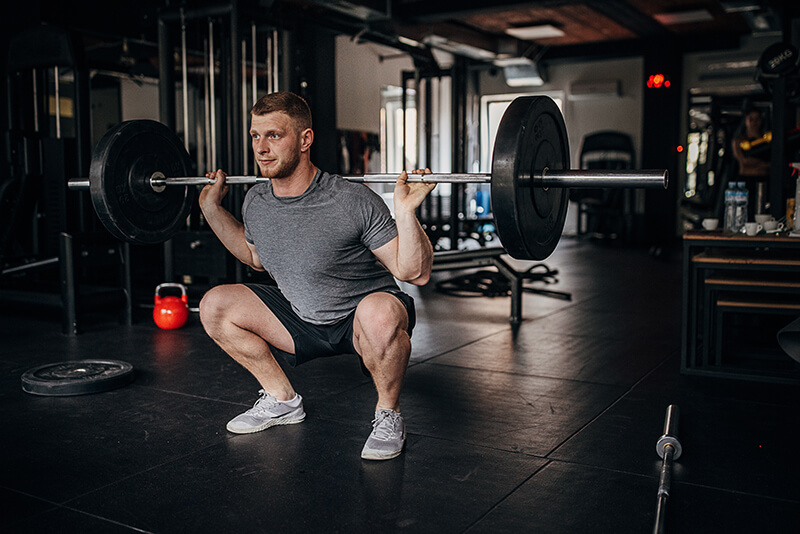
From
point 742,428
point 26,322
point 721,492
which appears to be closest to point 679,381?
point 742,428

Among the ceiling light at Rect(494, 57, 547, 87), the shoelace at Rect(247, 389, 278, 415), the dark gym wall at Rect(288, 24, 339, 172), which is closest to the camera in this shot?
the shoelace at Rect(247, 389, 278, 415)

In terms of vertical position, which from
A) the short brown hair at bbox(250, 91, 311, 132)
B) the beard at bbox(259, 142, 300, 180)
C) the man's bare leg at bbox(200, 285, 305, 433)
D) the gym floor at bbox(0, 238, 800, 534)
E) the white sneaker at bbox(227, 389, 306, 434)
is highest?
the short brown hair at bbox(250, 91, 311, 132)

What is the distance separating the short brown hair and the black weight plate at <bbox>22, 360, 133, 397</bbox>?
121cm

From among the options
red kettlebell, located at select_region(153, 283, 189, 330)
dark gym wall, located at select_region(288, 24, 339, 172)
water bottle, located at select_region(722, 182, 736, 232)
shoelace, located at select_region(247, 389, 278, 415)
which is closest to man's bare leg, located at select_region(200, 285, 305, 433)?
shoelace, located at select_region(247, 389, 278, 415)

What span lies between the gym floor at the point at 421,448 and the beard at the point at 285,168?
750 mm

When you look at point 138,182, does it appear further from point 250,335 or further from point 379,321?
point 379,321

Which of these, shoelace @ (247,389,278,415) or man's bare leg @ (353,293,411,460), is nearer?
man's bare leg @ (353,293,411,460)

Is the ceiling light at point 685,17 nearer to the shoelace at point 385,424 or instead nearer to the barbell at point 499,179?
the barbell at point 499,179

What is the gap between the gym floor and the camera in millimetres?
1635

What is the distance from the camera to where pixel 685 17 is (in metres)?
8.25

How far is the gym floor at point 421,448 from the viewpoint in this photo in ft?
5.36

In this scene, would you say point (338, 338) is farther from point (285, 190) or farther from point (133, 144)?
point (133, 144)

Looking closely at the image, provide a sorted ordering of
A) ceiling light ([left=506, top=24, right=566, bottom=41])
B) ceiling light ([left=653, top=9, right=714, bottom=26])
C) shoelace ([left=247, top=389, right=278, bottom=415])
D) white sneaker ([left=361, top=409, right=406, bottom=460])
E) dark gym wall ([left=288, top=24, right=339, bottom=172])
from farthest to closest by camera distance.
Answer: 1. ceiling light ([left=506, top=24, right=566, bottom=41])
2. ceiling light ([left=653, top=9, right=714, bottom=26])
3. dark gym wall ([left=288, top=24, right=339, bottom=172])
4. shoelace ([left=247, top=389, right=278, bottom=415])
5. white sneaker ([left=361, top=409, right=406, bottom=460])

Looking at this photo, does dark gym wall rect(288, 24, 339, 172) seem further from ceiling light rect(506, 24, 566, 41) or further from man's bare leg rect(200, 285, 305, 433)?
man's bare leg rect(200, 285, 305, 433)
